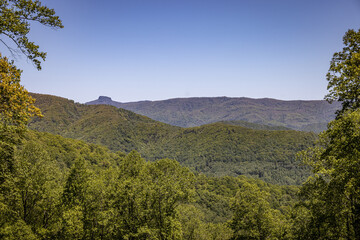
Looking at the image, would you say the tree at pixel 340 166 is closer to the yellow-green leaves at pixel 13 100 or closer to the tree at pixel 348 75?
the tree at pixel 348 75

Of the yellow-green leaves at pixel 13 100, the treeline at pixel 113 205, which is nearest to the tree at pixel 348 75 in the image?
the treeline at pixel 113 205

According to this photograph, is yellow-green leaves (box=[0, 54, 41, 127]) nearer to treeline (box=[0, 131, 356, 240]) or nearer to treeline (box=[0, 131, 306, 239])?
treeline (box=[0, 131, 356, 240])

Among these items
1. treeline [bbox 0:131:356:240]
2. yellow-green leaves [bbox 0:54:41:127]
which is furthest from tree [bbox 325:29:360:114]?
yellow-green leaves [bbox 0:54:41:127]

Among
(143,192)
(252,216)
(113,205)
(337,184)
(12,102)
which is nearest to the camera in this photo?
(12,102)

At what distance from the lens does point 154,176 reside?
78.9 ft

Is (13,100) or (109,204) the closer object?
(13,100)

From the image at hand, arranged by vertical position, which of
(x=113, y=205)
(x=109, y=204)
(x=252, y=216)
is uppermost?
(x=109, y=204)

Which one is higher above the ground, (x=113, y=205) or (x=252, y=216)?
(x=113, y=205)

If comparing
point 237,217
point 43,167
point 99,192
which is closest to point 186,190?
point 237,217

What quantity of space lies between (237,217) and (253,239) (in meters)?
2.72

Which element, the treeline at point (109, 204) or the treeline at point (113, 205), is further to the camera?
the treeline at point (109, 204)

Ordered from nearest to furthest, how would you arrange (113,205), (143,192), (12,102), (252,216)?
(12,102)
(143,192)
(113,205)
(252,216)

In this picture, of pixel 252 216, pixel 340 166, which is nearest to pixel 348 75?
pixel 340 166

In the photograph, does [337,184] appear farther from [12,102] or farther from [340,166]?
[12,102]
